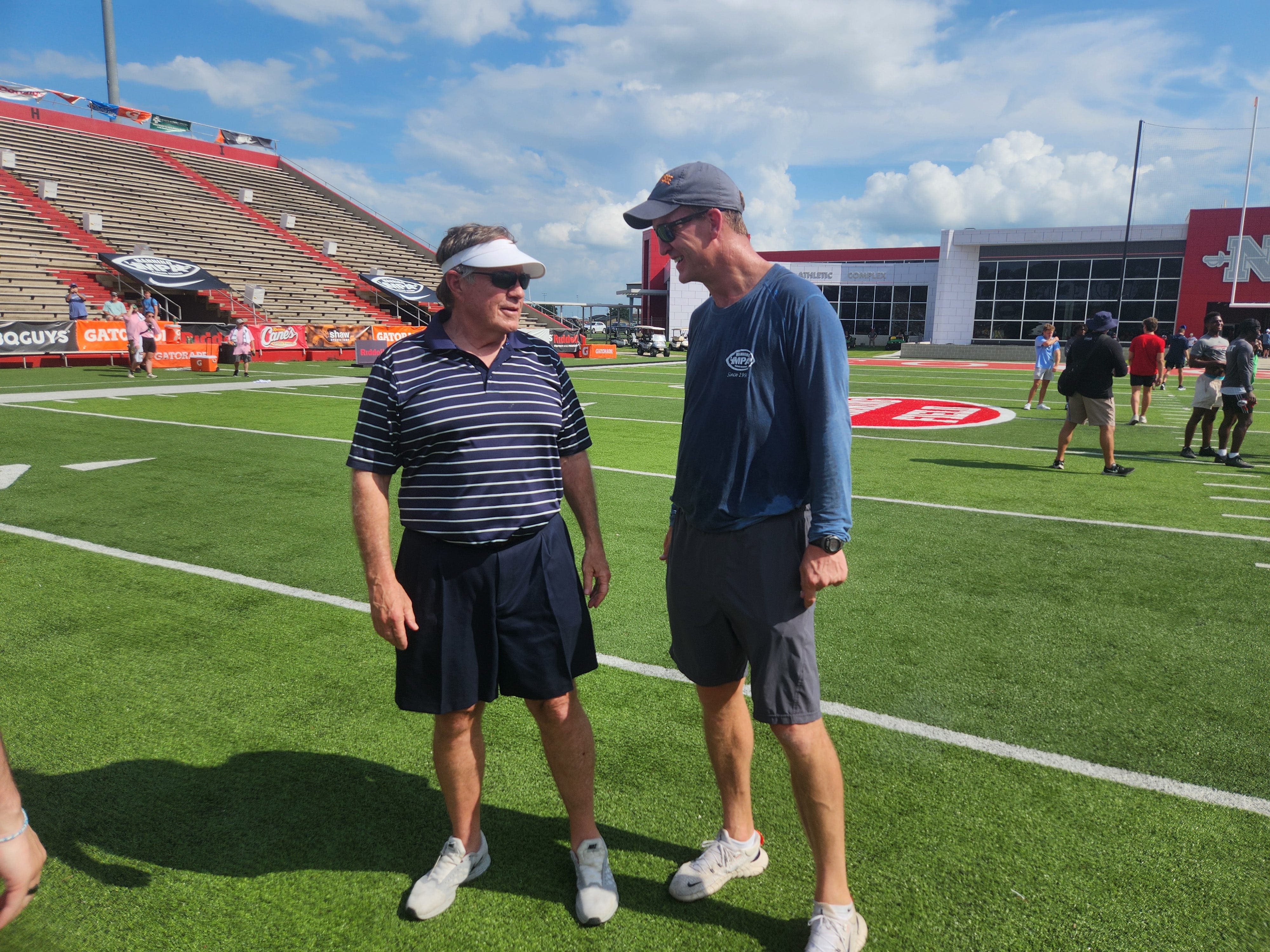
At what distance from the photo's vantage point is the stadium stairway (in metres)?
31.3

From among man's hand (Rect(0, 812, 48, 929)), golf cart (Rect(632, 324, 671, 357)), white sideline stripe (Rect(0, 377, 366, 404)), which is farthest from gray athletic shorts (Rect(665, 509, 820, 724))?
golf cart (Rect(632, 324, 671, 357))

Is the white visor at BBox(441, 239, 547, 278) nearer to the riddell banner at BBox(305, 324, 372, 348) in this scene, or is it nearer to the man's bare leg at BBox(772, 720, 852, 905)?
the man's bare leg at BBox(772, 720, 852, 905)

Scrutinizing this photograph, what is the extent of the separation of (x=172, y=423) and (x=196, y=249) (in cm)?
2560

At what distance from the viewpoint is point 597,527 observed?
2.71 m

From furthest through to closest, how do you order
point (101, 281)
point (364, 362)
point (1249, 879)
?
point (101, 281) → point (364, 362) → point (1249, 879)

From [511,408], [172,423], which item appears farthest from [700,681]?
[172,423]

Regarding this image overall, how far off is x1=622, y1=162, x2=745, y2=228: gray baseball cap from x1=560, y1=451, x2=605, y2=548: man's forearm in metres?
0.82

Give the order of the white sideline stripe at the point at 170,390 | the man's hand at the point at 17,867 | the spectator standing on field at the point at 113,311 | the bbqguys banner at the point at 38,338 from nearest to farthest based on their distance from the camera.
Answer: the man's hand at the point at 17,867 → the white sideline stripe at the point at 170,390 → the bbqguys banner at the point at 38,338 → the spectator standing on field at the point at 113,311

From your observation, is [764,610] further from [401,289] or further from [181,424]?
[401,289]

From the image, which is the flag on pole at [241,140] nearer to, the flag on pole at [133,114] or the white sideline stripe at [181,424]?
the flag on pole at [133,114]

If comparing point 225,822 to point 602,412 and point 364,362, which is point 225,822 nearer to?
point 602,412

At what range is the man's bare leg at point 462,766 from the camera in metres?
2.51

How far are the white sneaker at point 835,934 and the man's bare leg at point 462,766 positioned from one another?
109cm

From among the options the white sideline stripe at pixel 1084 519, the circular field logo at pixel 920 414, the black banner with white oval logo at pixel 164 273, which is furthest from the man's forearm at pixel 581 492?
the black banner with white oval logo at pixel 164 273
